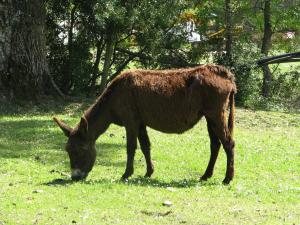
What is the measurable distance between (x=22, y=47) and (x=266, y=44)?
9933 millimetres

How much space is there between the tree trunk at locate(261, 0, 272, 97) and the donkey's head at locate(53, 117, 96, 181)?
13.5 meters

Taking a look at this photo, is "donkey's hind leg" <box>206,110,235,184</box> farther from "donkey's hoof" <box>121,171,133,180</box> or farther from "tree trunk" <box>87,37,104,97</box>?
"tree trunk" <box>87,37,104,97</box>

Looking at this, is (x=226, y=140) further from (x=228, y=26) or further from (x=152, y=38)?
(x=228, y=26)

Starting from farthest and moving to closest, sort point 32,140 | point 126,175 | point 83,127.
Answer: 1. point 32,140
2. point 126,175
3. point 83,127

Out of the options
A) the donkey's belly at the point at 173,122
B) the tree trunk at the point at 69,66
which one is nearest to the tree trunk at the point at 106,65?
the tree trunk at the point at 69,66

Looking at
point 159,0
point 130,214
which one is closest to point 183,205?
point 130,214

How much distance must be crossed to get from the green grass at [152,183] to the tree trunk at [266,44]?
601 centimetres

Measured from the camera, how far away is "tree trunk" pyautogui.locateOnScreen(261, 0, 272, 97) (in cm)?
2292

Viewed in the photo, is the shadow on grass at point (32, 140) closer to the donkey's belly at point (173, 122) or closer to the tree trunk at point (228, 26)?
the donkey's belly at point (173, 122)

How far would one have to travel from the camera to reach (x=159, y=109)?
35.0ft

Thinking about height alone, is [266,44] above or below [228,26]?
below

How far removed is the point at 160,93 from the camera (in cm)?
1068

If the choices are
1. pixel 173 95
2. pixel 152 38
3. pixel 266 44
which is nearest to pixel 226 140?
pixel 173 95

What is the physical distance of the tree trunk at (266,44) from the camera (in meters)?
22.9
